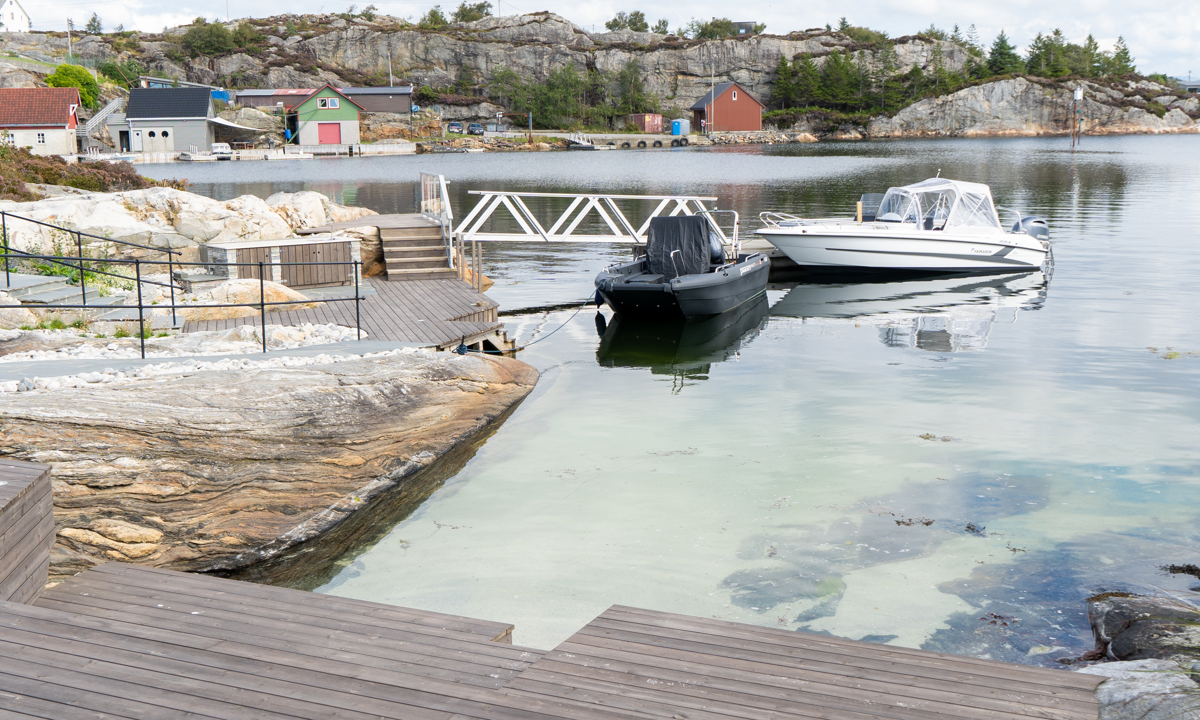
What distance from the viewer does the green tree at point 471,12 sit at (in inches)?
5881

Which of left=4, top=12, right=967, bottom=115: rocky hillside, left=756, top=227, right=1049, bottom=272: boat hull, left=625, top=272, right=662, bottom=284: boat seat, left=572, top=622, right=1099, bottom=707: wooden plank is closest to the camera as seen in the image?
left=572, top=622, right=1099, bottom=707: wooden plank

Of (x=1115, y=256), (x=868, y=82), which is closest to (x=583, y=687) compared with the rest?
(x=1115, y=256)

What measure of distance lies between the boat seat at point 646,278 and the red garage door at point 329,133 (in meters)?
80.3

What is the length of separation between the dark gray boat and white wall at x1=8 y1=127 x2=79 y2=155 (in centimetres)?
6088

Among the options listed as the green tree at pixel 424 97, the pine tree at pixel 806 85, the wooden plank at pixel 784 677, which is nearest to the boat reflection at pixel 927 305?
the wooden plank at pixel 784 677

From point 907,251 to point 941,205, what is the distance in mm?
1740

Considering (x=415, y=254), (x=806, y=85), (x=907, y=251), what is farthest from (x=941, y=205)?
(x=806, y=85)

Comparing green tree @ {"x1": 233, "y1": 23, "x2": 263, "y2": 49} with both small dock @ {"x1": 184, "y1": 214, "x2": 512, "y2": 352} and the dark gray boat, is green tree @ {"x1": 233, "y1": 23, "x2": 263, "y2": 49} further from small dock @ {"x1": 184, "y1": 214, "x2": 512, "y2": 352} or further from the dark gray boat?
the dark gray boat

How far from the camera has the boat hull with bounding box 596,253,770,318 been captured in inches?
614

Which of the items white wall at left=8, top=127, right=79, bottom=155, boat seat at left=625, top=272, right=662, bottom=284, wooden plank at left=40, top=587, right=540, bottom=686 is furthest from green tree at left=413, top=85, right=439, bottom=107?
wooden plank at left=40, top=587, right=540, bottom=686

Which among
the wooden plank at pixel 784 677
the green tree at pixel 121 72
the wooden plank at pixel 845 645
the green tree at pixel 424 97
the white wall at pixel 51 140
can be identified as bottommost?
the wooden plank at pixel 845 645

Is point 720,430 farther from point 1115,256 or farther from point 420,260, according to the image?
point 1115,256

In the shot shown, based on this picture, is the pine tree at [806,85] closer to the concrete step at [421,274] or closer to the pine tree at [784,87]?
the pine tree at [784,87]

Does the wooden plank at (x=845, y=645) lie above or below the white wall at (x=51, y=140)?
below
